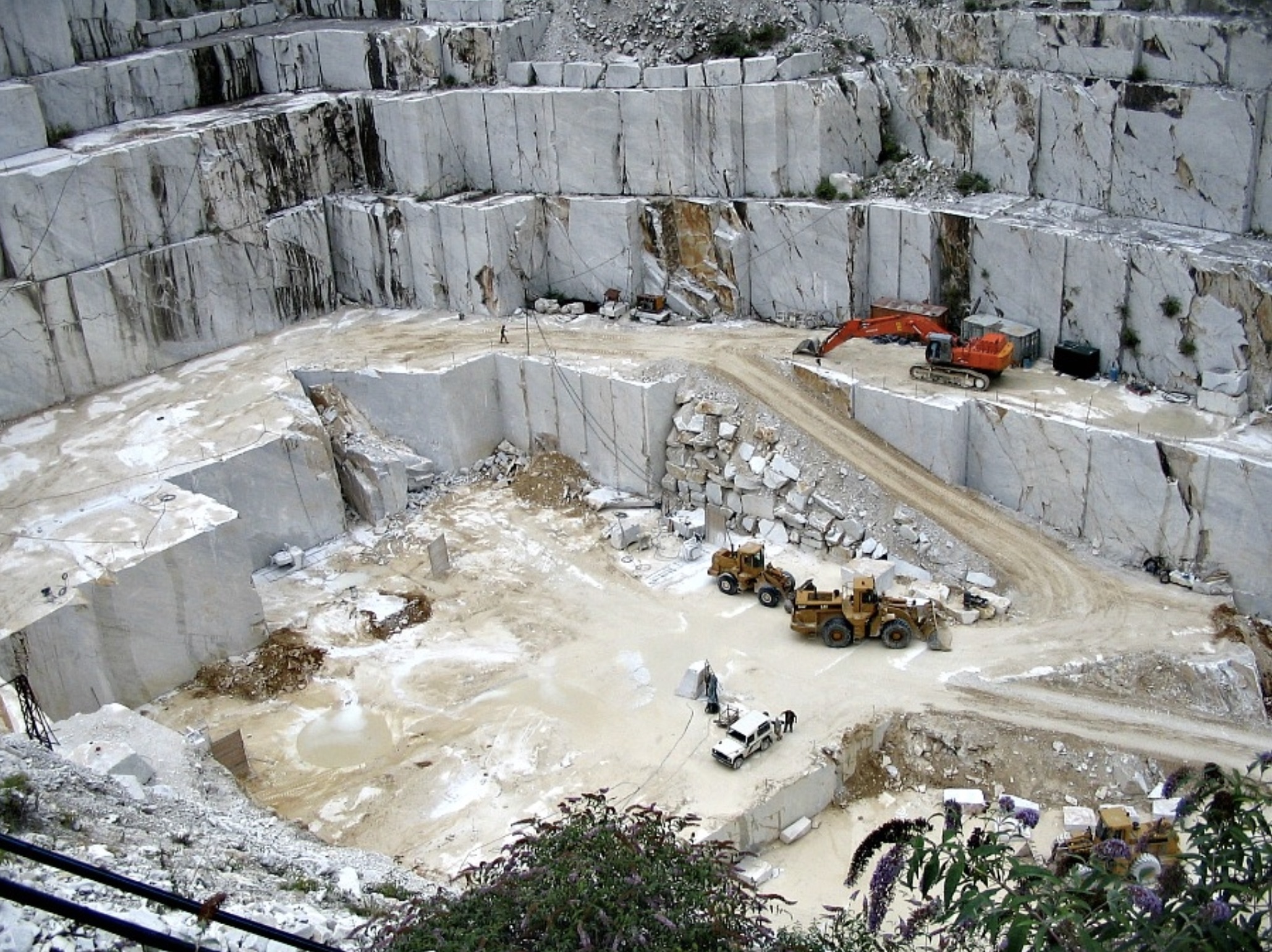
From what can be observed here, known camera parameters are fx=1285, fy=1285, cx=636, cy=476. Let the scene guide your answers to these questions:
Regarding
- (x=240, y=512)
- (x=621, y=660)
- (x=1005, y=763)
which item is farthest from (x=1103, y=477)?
(x=240, y=512)

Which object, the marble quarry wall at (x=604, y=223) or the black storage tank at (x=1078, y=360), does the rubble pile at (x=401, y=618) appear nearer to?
the marble quarry wall at (x=604, y=223)

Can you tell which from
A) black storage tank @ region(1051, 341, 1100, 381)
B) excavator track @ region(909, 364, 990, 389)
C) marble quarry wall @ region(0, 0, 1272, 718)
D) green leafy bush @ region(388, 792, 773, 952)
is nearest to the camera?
green leafy bush @ region(388, 792, 773, 952)

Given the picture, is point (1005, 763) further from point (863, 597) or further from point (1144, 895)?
point (1144, 895)

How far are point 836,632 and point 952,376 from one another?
19.6 feet

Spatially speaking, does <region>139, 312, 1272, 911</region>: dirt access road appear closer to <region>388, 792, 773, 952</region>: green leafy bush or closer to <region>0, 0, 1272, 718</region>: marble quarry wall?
<region>0, 0, 1272, 718</region>: marble quarry wall

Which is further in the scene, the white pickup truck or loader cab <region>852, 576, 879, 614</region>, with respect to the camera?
loader cab <region>852, 576, 879, 614</region>

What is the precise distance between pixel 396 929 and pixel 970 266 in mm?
19745

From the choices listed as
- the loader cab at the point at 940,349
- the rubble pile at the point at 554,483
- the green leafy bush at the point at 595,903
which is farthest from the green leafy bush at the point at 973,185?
the green leafy bush at the point at 595,903

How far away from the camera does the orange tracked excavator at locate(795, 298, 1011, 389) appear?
22.7 metres

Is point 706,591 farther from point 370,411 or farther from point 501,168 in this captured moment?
point 501,168

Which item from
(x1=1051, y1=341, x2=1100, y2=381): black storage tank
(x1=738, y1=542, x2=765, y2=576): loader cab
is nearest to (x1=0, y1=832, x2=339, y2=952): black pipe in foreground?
(x1=738, y1=542, x2=765, y2=576): loader cab

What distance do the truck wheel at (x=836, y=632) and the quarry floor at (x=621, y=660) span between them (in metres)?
0.22

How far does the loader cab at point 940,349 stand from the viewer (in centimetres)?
2292

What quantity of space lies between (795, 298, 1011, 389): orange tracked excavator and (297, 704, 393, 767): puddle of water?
1101cm
